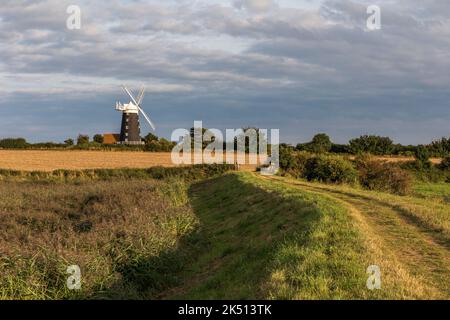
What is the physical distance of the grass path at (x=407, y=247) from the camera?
8773 mm

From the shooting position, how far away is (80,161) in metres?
69.2

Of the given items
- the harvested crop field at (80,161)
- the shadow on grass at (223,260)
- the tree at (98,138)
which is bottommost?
the shadow on grass at (223,260)

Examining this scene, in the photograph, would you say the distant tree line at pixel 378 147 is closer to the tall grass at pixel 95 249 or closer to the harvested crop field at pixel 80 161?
the harvested crop field at pixel 80 161

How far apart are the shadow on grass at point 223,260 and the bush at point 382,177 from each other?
54.2 ft

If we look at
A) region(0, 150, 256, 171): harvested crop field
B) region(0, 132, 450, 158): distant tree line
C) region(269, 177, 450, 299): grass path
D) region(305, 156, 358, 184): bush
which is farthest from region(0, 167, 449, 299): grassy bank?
region(0, 132, 450, 158): distant tree line

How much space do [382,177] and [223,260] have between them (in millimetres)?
25334

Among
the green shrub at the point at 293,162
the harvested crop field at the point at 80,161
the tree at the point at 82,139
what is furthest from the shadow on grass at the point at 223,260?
the tree at the point at 82,139

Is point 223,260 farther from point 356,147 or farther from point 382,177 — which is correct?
point 356,147

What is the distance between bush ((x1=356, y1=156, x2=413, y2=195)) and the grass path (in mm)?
18536

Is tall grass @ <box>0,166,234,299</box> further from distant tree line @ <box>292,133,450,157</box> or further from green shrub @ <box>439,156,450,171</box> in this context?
distant tree line @ <box>292,133,450,157</box>

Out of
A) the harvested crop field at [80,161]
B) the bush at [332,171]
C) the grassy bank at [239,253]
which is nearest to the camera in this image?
the grassy bank at [239,253]

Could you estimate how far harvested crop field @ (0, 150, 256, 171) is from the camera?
61531 mm

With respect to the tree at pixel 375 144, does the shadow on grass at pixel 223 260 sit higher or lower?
lower
